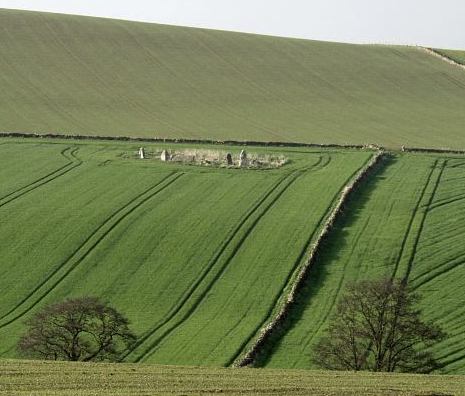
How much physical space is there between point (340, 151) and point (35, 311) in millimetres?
31949

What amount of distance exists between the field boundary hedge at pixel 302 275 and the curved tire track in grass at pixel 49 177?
16145mm

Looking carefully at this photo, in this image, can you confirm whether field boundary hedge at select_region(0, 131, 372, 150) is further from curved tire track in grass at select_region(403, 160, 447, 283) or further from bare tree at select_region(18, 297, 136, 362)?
bare tree at select_region(18, 297, 136, 362)

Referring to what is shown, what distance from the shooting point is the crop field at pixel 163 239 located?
129 feet

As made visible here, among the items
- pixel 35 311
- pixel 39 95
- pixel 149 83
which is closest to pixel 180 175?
pixel 35 311

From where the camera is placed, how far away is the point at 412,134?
260ft

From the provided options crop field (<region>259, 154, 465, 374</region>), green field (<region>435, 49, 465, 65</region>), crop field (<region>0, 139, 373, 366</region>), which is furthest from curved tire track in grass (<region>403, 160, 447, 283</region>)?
green field (<region>435, 49, 465, 65</region>)

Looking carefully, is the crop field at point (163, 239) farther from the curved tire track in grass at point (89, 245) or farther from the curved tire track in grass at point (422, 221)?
the curved tire track in grass at point (422, 221)

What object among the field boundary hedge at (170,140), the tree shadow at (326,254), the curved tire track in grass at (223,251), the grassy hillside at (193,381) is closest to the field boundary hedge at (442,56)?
the field boundary hedge at (170,140)

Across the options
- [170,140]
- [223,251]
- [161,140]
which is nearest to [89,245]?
[223,251]

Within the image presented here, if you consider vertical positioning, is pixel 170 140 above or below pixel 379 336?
above

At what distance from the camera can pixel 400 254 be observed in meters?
46.2

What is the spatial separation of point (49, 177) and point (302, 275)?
21.1 meters

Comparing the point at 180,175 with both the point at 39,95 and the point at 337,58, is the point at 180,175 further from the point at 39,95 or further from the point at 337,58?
the point at 337,58

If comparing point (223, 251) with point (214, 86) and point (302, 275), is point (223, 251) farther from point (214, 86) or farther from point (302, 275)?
point (214, 86)
